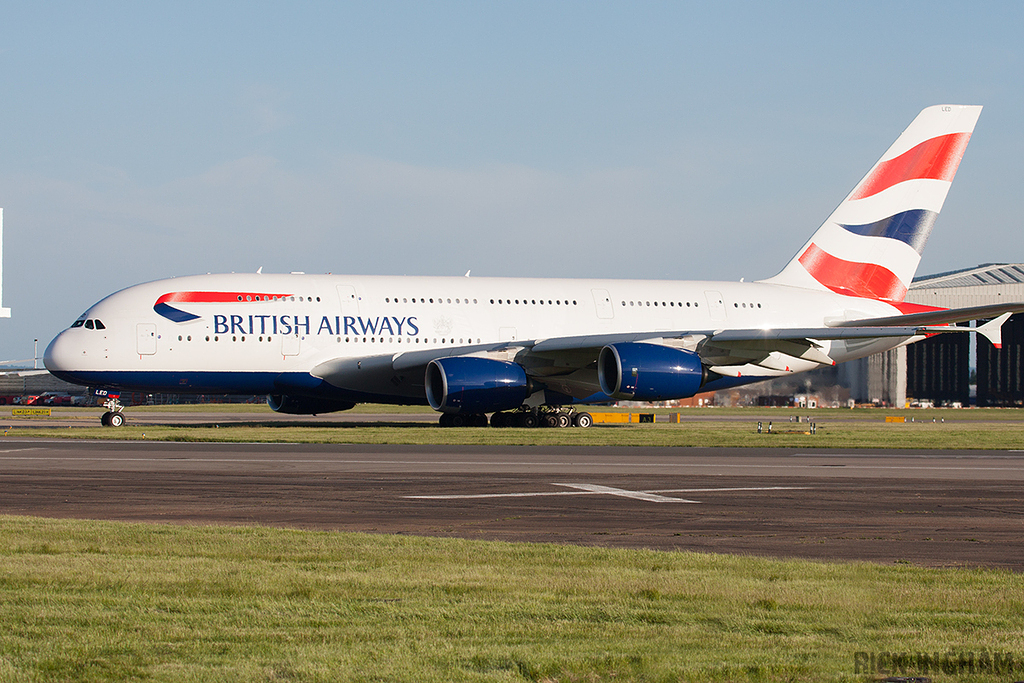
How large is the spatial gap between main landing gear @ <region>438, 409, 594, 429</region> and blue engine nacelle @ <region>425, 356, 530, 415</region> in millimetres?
2436

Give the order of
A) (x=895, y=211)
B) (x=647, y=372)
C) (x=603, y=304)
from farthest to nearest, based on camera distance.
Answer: (x=895, y=211)
(x=603, y=304)
(x=647, y=372)

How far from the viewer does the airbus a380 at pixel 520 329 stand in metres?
31.0

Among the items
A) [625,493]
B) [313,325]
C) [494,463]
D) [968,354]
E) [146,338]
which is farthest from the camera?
[968,354]

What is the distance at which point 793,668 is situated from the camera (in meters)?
5.23

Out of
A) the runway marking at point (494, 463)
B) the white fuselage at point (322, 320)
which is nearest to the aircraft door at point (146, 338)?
the white fuselage at point (322, 320)

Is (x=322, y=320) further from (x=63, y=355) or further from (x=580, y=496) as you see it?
(x=580, y=496)

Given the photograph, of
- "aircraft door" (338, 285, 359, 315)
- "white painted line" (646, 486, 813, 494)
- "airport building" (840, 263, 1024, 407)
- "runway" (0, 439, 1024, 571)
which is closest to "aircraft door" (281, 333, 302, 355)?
"aircraft door" (338, 285, 359, 315)

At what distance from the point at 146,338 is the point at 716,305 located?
62.8ft

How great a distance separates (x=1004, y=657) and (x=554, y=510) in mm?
7308

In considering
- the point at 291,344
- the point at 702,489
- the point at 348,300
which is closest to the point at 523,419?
the point at 348,300

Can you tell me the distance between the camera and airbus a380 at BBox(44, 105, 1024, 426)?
1221 inches

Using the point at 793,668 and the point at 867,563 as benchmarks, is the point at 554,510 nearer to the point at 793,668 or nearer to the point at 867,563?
the point at 867,563

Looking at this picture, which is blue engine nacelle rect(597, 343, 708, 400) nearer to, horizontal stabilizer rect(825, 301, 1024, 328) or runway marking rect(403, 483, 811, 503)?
horizontal stabilizer rect(825, 301, 1024, 328)

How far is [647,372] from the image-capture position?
3038cm
